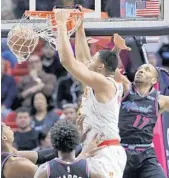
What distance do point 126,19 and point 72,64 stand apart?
4.18ft

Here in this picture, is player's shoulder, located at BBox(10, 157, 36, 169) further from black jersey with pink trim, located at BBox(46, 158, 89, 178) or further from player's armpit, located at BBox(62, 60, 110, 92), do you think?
player's armpit, located at BBox(62, 60, 110, 92)

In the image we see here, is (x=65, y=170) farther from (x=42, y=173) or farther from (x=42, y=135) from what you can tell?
(x=42, y=135)

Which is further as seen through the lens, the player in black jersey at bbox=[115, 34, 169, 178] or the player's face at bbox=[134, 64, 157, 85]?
the player's face at bbox=[134, 64, 157, 85]

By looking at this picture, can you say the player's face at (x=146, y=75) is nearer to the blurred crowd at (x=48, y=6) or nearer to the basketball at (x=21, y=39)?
the blurred crowd at (x=48, y=6)

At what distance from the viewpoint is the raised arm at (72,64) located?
6641 mm

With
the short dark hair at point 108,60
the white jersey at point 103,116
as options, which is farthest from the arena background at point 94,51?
the white jersey at point 103,116

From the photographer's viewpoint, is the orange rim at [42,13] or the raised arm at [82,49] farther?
the raised arm at [82,49]

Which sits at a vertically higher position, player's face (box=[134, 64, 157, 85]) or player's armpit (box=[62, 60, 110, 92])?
player's armpit (box=[62, 60, 110, 92])

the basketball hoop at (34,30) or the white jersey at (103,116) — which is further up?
the basketball hoop at (34,30)

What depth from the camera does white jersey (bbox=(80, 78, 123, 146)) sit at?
6883 mm

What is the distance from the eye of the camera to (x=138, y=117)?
7656 millimetres

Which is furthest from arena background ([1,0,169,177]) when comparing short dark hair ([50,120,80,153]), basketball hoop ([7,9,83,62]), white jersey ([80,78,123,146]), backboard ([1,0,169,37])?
short dark hair ([50,120,80,153])

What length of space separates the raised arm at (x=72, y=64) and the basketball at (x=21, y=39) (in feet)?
2.27

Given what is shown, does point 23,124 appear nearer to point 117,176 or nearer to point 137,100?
point 137,100
